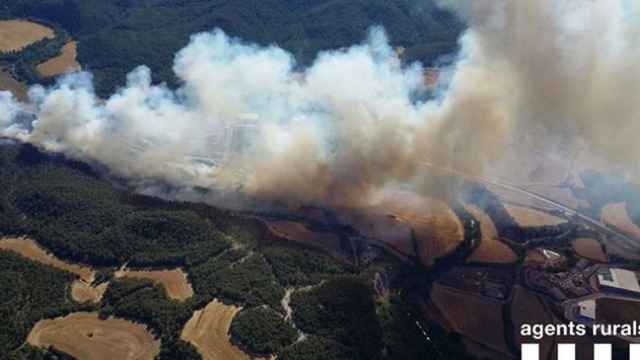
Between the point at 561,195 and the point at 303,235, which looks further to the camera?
the point at 561,195

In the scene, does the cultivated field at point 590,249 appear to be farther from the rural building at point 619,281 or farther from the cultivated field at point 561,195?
the cultivated field at point 561,195

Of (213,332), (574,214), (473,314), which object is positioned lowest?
(213,332)

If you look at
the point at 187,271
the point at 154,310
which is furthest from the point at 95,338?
the point at 187,271

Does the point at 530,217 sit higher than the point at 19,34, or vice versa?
the point at 19,34

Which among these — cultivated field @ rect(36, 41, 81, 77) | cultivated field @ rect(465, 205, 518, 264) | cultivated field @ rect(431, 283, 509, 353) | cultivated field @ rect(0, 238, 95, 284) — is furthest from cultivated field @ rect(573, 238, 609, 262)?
cultivated field @ rect(36, 41, 81, 77)

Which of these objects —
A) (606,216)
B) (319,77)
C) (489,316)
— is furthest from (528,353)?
(319,77)

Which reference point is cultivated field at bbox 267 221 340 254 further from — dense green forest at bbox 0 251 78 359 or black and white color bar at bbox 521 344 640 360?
black and white color bar at bbox 521 344 640 360

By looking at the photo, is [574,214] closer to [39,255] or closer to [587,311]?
Result: [587,311]

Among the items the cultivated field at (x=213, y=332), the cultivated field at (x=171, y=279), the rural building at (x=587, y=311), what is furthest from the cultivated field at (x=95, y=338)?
the rural building at (x=587, y=311)
